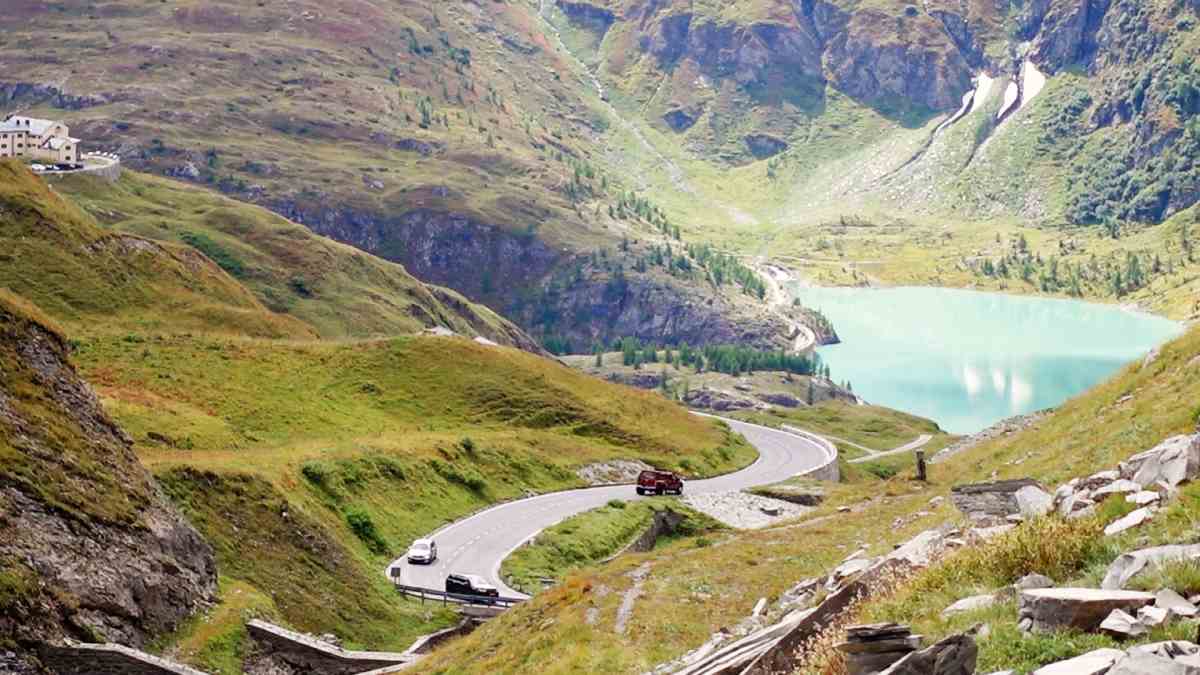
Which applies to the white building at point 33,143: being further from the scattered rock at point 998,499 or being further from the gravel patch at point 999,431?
the scattered rock at point 998,499

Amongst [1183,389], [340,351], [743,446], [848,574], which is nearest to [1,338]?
[848,574]

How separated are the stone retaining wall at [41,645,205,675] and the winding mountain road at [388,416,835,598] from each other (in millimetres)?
20073

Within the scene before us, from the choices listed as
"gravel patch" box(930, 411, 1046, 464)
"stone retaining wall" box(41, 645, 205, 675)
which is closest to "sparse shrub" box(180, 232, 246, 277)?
"gravel patch" box(930, 411, 1046, 464)

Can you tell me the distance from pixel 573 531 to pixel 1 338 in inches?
1258

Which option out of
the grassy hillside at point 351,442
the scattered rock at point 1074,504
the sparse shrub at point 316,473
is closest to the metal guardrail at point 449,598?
the grassy hillside at point 351,442

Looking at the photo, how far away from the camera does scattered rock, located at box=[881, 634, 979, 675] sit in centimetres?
1262

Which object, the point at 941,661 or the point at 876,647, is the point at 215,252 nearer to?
the point at 876,647

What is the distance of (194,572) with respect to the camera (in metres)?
43.1

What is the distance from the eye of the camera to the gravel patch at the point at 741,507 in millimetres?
74875

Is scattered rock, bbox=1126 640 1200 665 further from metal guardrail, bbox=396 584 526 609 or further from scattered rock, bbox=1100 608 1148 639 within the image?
metal guardrail, bbox=396 584 526 609

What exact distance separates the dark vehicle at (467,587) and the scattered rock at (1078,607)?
42.0m

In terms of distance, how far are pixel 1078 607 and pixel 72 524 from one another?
107ft

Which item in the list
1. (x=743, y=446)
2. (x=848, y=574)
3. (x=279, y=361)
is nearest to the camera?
(x=848, y=574)

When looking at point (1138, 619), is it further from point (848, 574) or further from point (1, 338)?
point (1, 338)
